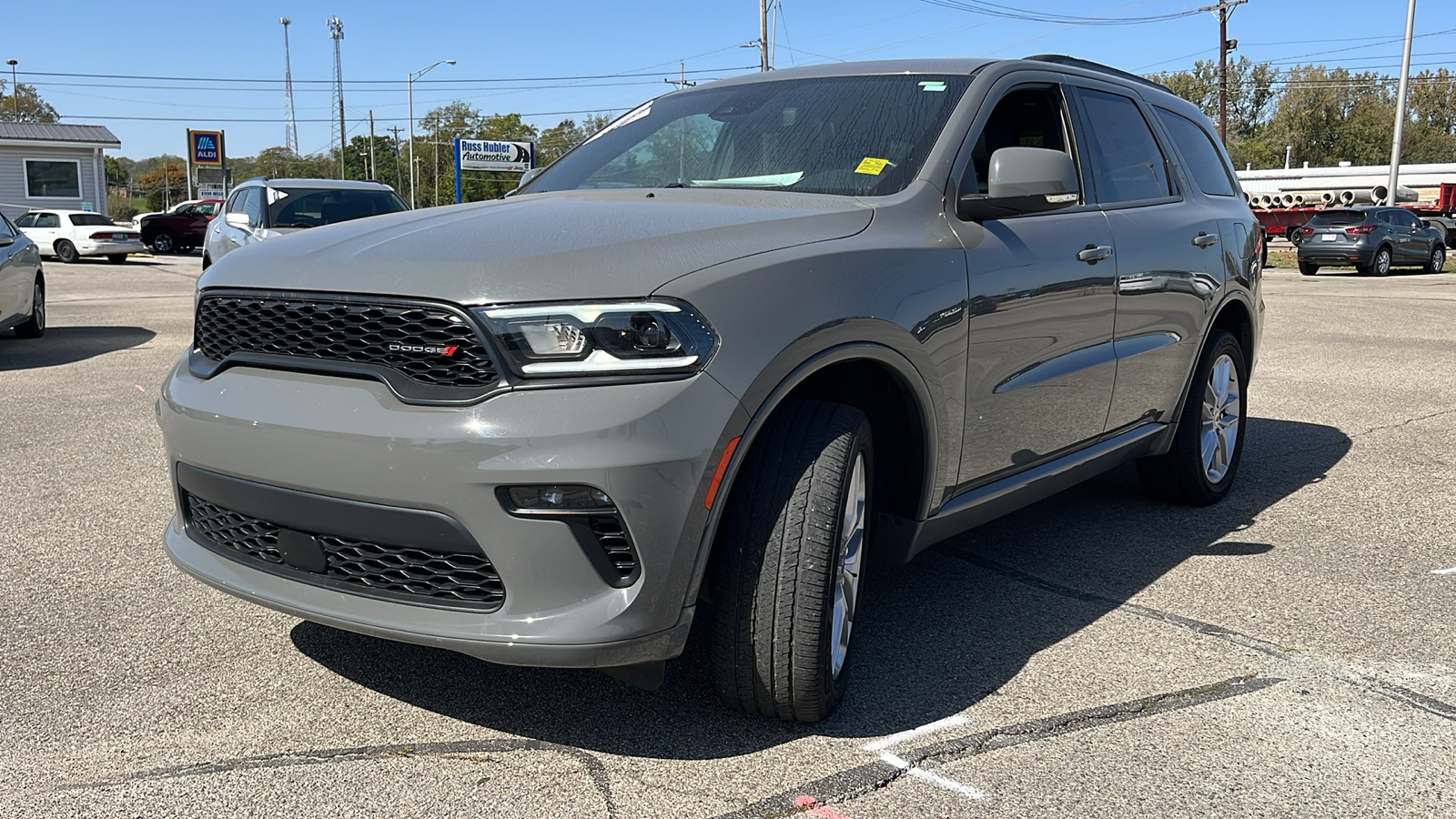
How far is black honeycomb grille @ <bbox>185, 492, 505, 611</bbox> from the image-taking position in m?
2.71

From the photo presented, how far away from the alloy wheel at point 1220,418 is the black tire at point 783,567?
297 centimetres

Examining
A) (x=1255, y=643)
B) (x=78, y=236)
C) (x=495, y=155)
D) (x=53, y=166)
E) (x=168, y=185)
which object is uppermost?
(x=168, y=185)

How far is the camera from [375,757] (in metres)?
2.90

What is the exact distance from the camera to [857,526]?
10.6 feet

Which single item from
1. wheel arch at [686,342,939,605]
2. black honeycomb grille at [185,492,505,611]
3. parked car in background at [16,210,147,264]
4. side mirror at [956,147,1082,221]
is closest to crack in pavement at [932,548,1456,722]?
wheel arch at [686,342,939,605]

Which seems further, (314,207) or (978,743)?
(314,207)

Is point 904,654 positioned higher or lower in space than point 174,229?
lower

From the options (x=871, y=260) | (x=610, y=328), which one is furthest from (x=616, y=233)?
(x=871, y=260)

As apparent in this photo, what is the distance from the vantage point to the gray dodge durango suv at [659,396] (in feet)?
8.57

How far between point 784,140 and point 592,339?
1609mm

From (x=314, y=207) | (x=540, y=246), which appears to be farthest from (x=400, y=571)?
(x=314, y=207)

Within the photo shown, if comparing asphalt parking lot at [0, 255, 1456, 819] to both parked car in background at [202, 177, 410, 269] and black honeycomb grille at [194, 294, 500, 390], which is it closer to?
black honeycomb grille at [194, 294, 500, 390]

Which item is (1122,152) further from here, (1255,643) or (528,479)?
(528,479)

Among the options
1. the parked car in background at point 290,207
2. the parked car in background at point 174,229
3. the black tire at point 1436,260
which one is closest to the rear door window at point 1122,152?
the parked car in background at point 290,207
